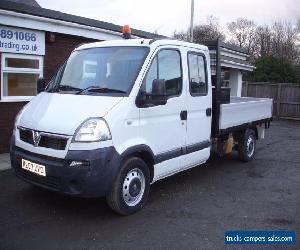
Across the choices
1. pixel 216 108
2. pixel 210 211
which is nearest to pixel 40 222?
pixel 210 211

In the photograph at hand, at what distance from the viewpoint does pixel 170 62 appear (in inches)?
232

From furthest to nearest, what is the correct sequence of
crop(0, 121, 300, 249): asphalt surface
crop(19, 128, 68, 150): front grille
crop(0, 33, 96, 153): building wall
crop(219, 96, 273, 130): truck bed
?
crop(0, 33, 96, 153): building wall → crop(219, 96, 273, 130): truck bed → crop(19, 128, 68, 150): front grille → crop(0, 121, 300, 249): asphalt surface

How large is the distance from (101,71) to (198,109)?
179cm

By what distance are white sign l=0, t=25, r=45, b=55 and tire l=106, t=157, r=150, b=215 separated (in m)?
5.05

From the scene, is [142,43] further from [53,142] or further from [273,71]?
[273,71]

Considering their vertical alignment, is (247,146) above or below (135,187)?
above

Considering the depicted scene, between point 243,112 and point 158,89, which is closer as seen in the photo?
point 158,89

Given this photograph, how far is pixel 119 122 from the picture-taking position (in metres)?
4.89

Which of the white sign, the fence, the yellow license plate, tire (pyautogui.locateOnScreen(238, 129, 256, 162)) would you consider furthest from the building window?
the fence

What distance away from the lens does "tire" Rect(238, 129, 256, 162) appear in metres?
8.59

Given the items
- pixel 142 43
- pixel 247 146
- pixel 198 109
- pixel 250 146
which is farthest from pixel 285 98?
pixel 142 43

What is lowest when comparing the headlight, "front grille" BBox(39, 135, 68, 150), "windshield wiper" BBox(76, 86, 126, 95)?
"front grille" BBox(39, 135, 68, 150)

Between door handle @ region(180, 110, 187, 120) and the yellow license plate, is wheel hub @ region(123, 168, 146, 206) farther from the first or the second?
door handle @ region(180, 110, 187, 120)

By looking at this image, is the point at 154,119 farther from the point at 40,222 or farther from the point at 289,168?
the point at 289,168
